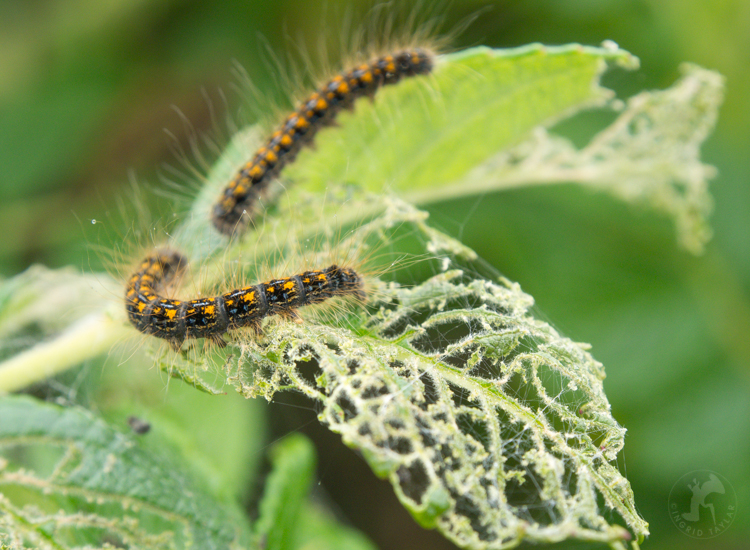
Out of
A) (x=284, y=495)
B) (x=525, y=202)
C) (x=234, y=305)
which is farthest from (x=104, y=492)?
(x=525, y=202)

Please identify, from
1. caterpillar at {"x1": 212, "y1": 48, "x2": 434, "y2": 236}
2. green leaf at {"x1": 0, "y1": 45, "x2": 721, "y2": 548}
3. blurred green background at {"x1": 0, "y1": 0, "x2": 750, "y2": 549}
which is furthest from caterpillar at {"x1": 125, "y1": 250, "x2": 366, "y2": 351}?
blurred green background at {"x1": 0, "y1": 0, "x2": 750, "y2": 549}

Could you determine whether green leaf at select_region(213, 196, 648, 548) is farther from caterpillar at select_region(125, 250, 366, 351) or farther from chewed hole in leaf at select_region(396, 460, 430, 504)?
caterpillar at select_region(125, 250, 366, 351)

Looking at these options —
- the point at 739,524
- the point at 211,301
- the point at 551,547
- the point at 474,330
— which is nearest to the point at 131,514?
the point at 211,301

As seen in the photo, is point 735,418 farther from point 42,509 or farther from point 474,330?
point 42,509

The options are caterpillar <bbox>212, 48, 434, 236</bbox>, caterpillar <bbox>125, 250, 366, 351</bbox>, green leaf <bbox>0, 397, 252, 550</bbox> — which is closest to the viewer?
green leaf <bbox>0, 397, 252, 550</bbox>

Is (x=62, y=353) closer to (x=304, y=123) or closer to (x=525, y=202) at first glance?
(x=304, y=123)

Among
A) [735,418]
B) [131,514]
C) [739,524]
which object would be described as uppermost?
[131,514]

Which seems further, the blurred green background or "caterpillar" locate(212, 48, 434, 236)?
the blurred green background

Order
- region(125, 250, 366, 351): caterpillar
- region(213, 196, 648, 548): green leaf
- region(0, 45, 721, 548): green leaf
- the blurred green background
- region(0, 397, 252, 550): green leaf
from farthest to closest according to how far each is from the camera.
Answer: the blurred green background < region(125, 250, 366, 351): caterpillar < region(0, 397, 252, 550): green leaf < region(0, 45, 721, 548): green leaf < region(213, 196, 648, 548): green leaf
